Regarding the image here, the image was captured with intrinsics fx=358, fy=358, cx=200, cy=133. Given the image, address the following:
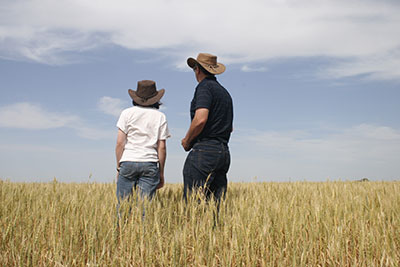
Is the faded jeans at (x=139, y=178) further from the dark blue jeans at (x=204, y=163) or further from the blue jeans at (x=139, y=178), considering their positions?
the dark blue jeans at (x=204, y=163)

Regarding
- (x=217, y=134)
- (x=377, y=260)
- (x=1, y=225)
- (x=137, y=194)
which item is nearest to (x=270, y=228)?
(x=377, y=260)

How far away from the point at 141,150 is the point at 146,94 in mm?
707

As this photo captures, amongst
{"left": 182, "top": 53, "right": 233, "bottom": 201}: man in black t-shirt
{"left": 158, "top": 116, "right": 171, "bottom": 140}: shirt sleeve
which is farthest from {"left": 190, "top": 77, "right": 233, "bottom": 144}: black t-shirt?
{"left": 158, "top": 116, "right": 171, "bottom": 140}: shirt sleeve

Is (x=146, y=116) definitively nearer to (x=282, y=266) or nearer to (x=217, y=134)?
(x=217, y=134)

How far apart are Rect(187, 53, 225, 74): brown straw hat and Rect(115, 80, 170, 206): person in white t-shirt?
75 cm

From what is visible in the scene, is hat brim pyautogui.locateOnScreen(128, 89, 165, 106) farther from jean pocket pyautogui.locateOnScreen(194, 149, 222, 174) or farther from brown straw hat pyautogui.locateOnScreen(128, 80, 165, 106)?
jean pocket pyautogui.locateOnScreen(194, 149, 222, 174)

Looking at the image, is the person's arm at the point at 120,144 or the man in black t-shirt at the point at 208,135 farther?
the person's arm at the point at 120,144

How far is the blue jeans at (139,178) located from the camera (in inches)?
158

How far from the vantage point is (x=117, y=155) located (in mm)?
4105

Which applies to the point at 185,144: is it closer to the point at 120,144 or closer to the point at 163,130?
the point at 163,130

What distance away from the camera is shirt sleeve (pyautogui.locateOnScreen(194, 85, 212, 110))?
3895mm

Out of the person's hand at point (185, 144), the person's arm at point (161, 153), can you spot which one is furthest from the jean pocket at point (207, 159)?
the person's arm at point (161, 153)

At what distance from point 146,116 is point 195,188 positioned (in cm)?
100

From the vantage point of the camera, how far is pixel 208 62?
14.1 feet
